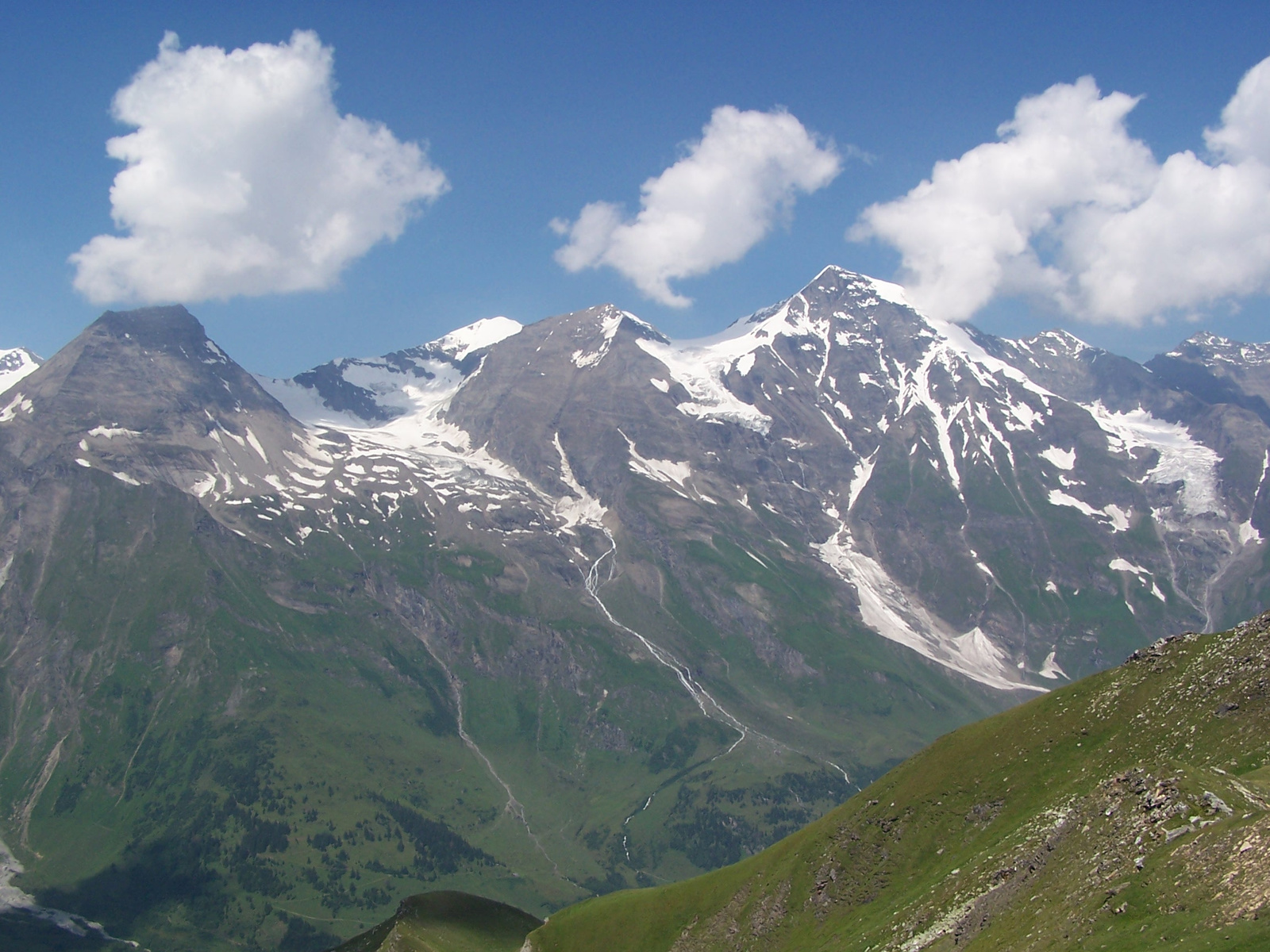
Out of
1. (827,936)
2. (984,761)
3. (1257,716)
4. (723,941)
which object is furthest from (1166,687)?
(723,941)

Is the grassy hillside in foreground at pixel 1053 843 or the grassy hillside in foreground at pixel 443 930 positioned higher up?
the grassy hillside in foreground at pixel 1053 843

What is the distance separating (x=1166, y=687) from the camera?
101750 millimetres

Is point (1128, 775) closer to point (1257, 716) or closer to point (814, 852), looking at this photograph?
point (1257, 716)

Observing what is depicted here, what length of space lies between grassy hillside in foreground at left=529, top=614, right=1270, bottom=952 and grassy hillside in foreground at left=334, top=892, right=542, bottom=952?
1208 inches

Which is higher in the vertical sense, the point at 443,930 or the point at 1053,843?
the point at 1053,843

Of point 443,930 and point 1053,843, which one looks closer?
point 1053,843

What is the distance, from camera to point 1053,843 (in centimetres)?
8344

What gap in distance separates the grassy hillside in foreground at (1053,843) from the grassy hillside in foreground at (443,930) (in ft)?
101

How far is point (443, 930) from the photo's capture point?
17675 centimetres

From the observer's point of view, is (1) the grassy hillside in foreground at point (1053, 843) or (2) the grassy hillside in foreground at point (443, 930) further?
(2) the grassy hillside in foreground at point (443, 930)

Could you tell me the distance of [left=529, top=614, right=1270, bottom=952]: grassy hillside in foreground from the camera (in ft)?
218

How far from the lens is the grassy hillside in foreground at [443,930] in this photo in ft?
515

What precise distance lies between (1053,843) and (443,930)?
12741cm

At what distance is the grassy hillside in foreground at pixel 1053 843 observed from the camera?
66500 millimetres
